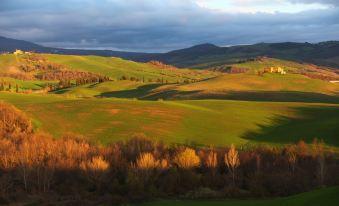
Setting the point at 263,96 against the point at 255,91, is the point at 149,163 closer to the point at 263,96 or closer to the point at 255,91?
the point at 263,96

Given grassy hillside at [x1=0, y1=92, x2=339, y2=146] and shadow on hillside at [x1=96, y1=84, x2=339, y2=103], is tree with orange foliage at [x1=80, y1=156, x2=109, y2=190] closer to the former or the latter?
grassy hillside at [x1=0, y1=92, x2=339, y2=146]

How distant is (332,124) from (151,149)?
4060 cm

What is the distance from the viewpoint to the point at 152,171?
64.5 metres

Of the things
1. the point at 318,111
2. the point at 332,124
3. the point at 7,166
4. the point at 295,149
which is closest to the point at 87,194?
the point at 7,166

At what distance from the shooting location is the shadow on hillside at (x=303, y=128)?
9044 centimetres

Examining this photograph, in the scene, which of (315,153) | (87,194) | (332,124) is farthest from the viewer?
(332,124)

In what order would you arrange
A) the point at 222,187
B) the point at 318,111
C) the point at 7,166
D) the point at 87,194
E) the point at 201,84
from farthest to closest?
1. the point at 201,84
2. the point at 318,111
3. the point at 7,166
4. the point at 222,187
5. the point at 87,194

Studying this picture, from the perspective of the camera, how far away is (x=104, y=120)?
99688 millimetres

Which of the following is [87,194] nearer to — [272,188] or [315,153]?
[272,188]

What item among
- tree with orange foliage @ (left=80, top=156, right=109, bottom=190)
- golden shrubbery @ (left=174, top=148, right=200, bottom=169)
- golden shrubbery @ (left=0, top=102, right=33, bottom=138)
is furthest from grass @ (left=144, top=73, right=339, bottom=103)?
tree with orange foliage @ (left=80, top=156, right=109, bottom=190)

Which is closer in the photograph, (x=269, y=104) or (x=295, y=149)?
(x=295, y=149)

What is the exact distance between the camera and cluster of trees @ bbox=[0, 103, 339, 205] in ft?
199

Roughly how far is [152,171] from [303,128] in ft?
141

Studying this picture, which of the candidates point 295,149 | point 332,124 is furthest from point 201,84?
point 295,149
